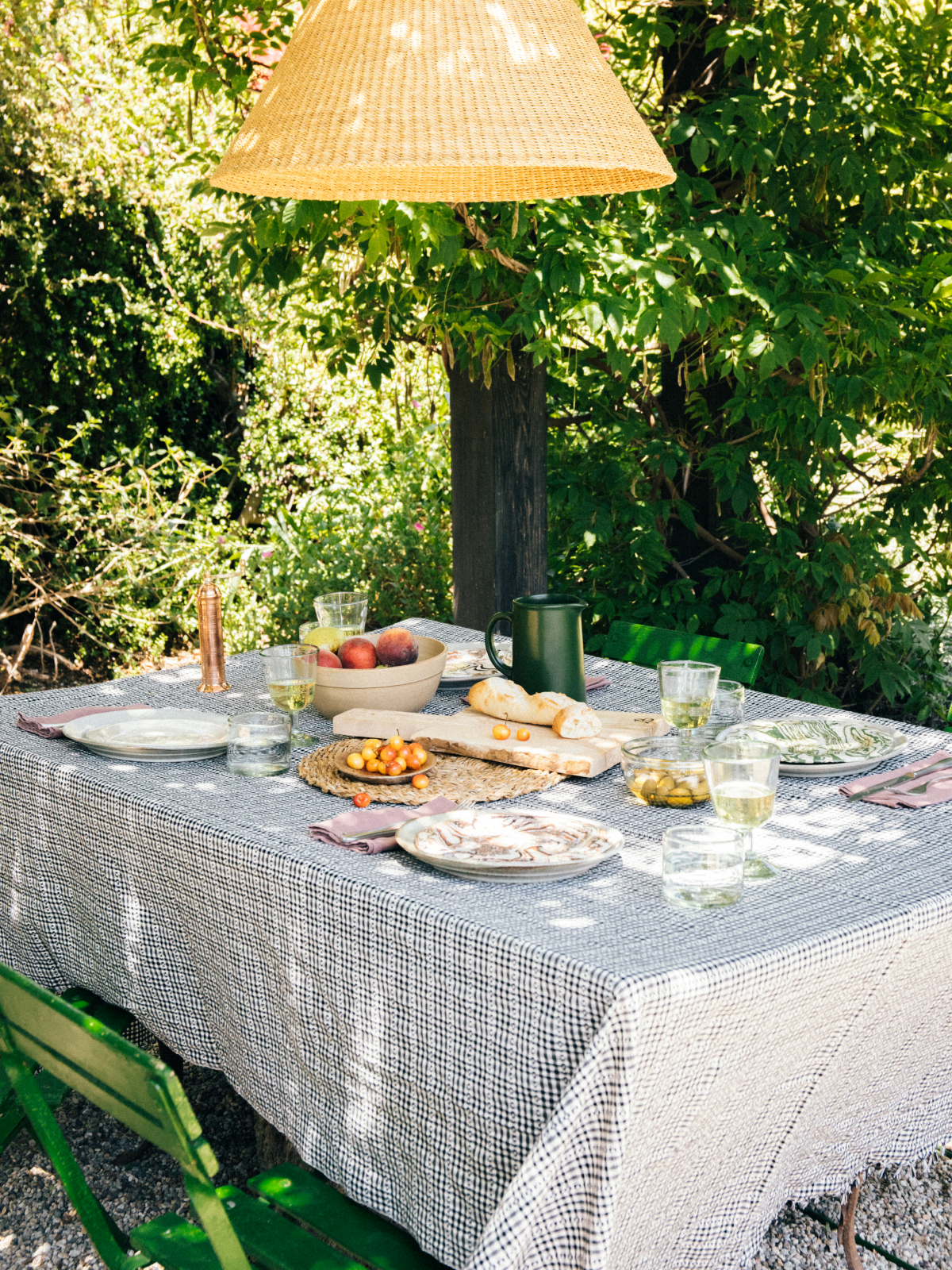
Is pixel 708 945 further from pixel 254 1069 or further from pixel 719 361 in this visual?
pixel 719 361

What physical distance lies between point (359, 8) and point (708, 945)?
1.35 metres

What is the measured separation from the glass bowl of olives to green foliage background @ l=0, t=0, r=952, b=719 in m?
1.38

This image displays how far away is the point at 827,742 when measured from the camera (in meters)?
2.24

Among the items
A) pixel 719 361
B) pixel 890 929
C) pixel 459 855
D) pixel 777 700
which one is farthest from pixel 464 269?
pixel 890 929

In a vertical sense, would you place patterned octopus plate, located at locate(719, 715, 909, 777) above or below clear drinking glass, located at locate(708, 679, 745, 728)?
below

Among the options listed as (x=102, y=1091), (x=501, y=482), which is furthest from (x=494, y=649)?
(x=501, y=482)

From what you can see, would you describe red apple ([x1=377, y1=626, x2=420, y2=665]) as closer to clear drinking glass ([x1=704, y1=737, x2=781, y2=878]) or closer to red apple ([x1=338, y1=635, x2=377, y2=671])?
red apple ([x1=338, y1=635, x2=377, y2=671])

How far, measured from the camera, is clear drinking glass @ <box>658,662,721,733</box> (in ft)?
7.04

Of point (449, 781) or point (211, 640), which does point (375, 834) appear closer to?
point (449, 781)

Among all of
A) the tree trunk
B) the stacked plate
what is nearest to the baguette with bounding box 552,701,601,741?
the stacked plate

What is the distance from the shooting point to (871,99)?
3803mm

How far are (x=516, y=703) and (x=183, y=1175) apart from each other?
1.05 meters

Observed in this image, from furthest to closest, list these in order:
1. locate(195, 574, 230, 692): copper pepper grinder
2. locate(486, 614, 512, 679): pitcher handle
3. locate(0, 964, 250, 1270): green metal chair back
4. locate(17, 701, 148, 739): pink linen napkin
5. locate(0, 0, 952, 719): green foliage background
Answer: locate(0, 0, 952, 719): green foliage background < locate(195, 574, 230, 692): copper pepper grinder < locate(17, 701, 148, 739): pink linen napkin < locate(486, 614, 512, 679): pitcher handle < locate(0, 964, 250, 1270): green metal chair back

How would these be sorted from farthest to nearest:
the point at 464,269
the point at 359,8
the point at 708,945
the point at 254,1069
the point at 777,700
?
the point at 464,269
the point at 777,700
the point at 254,1069
the point at 359,8
the point at 708,945
